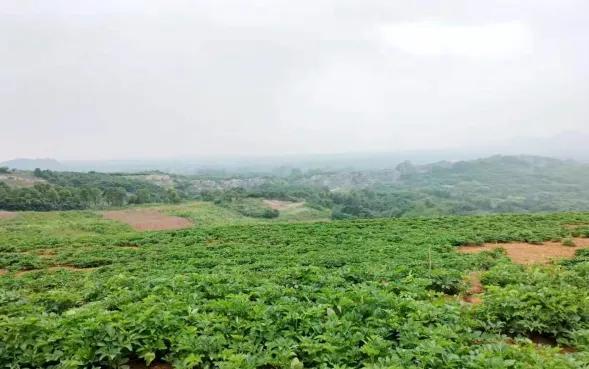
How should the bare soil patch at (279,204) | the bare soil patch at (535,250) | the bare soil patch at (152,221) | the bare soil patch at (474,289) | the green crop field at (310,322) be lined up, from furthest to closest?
the bare soil patch at (279,204) → the bare soil patch at (152,221) → the bare soil patch at (535,250) → the bare soil patch at (474,289) → the green crop field at (310,322)

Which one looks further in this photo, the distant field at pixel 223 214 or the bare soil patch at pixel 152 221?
the distant field at pixel 223 214

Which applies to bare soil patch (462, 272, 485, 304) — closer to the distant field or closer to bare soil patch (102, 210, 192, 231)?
bare soil patch (102, 210, 192, 231)

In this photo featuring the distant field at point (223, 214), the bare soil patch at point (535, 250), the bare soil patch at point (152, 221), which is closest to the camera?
the bare soil patch at point (535, 250)

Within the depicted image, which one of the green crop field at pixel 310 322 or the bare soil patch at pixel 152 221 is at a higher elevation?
the green crop field at pixel 310 322

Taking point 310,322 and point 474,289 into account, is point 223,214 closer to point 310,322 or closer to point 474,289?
point 474,289

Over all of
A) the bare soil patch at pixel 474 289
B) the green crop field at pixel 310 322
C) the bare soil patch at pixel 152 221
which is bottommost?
the bare soil patch at pixel 152 221

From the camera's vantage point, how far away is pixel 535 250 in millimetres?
14820

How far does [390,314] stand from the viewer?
6.18 meters

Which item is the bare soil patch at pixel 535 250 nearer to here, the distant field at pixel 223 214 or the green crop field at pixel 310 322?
the green crop field at pixel 310 322

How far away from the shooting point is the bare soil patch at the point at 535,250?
13098 mm

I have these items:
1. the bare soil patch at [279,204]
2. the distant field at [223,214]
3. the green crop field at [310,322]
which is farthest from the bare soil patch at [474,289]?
the bare soil patch at [279,204]

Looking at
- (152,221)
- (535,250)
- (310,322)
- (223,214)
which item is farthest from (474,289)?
(223,214)

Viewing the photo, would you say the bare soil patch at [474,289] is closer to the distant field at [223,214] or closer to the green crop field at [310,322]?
the green crop field at [310,322]

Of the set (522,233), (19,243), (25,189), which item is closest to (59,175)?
(25,189)
